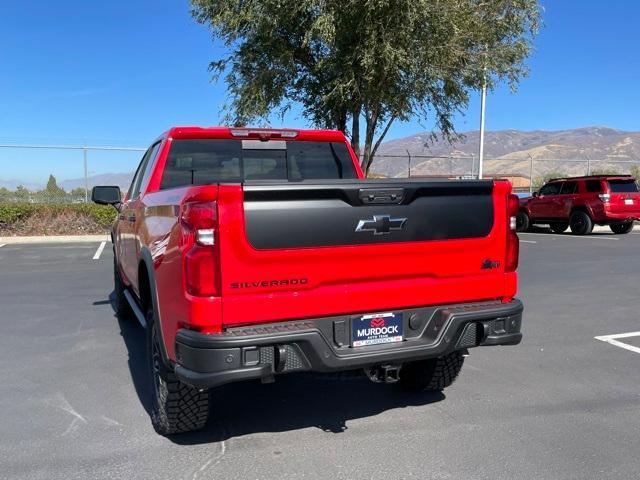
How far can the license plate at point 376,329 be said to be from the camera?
3142 mm

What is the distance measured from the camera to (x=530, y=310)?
701 cm

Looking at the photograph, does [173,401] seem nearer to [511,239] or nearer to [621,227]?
[511,239]

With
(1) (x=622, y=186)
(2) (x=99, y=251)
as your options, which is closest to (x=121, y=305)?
(2) (x=99, y=251)

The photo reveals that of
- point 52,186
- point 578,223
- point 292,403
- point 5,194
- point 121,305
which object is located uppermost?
point 52,186

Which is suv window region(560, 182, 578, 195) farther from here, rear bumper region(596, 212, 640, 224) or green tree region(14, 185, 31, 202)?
green tree region(14, 185, 31, 202)

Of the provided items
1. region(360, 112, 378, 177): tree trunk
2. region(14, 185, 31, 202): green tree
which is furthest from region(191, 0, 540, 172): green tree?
region(14, 185, 31, 202): green tree

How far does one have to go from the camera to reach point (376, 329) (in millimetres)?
3191

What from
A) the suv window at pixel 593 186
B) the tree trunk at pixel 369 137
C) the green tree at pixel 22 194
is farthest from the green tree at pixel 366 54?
the green tree at pixel 22 194

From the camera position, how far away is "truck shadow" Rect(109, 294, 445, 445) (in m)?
3.66

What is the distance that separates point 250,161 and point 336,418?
221 centimetres

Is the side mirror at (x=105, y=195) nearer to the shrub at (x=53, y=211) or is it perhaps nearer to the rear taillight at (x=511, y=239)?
the rear taillight at (x=511, y=239)

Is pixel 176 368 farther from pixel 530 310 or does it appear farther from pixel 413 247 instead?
pixel 530 310

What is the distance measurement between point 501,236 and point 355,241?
102 cm

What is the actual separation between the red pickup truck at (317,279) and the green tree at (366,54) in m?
10.0
